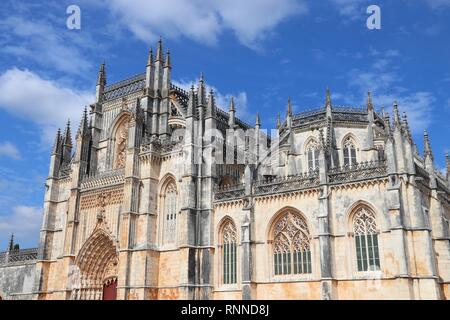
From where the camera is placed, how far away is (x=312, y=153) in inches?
1340

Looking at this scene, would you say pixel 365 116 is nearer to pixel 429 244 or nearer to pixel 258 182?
pixel 258 182

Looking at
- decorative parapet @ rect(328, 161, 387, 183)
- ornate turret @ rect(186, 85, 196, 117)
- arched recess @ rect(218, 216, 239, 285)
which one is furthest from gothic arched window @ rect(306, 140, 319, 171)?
ornate turret @ rect(186, 85, 196, 117)

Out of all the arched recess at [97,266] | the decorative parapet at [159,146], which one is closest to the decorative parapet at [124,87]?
the decorative parapet at [159,146]

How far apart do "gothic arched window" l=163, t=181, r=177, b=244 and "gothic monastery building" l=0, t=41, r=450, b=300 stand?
0.26ft

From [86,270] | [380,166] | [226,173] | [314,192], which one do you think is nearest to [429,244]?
[380,166]

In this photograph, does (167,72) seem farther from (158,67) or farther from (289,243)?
(289,243)

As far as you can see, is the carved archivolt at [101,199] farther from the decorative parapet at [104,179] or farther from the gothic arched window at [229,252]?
the gothic arched window at [229,252]

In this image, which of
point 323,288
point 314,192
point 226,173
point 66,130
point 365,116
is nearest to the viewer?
point 323,288

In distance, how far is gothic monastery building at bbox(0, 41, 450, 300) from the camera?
71.1 ft

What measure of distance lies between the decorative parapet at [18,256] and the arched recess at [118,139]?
35.3 ft

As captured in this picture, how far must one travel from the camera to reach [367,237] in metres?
22.0

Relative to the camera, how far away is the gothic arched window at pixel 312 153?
110 feet

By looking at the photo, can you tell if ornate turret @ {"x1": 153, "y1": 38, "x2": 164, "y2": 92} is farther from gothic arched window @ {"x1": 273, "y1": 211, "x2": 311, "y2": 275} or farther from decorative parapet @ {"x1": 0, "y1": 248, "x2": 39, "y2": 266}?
decorative parapet @ {"x1": 0, "y1": 248, "x2": 39, "y2": 266}

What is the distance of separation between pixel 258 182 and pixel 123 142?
45.9ft
